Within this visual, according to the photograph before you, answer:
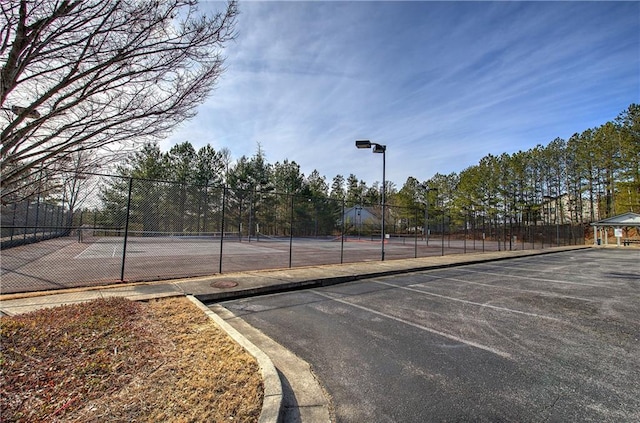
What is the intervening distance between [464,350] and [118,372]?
416cm

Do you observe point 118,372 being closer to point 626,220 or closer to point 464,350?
point 464,350

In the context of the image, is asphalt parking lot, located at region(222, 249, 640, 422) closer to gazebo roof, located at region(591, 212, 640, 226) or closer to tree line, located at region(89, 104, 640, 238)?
tree line, located at region(89, 104, 640, 238)

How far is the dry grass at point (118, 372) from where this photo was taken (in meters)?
2.28

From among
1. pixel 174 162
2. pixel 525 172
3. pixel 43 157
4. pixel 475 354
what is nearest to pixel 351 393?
pixel 475 354

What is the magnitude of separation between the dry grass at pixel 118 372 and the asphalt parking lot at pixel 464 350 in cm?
100

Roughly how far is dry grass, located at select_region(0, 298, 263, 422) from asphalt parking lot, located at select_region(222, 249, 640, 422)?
3.27 ft

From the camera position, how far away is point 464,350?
3.99 metres

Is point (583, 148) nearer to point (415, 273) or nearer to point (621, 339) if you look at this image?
point (415, 273)

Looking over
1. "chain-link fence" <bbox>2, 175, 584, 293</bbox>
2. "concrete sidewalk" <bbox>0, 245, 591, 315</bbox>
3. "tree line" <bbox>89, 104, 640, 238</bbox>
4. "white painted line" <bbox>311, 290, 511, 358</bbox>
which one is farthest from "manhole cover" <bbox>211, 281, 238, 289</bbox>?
"tree line" <bbox>89, 104, 640, 238</bbox>

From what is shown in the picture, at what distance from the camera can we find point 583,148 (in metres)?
42.0

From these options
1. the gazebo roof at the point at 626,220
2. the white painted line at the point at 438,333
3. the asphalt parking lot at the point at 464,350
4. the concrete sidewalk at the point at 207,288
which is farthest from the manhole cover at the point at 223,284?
the gazebo roof at the point at 626,220

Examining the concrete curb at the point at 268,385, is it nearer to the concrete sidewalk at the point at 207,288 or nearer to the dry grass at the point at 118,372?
the dry grass at the point at 118,372

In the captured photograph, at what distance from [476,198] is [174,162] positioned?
4509 centimetres

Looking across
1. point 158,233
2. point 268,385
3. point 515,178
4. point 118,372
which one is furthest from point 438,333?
point 515,178
